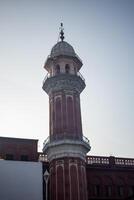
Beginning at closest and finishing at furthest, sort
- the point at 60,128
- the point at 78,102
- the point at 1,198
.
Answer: the point at 1,198 < the point at 60,128 < the point at 78,102

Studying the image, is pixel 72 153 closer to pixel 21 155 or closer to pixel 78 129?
pixel 78 129

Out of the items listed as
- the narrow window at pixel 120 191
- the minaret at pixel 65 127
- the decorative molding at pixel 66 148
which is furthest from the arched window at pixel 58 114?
the narrow window at pixel 120 191

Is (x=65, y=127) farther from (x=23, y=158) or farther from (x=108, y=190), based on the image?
(x=108, y=190)

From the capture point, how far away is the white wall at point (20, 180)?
36.2 metres

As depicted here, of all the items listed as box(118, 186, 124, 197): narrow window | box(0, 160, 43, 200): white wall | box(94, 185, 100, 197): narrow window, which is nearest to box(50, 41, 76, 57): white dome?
box(0, 160, 43, 200): white wall

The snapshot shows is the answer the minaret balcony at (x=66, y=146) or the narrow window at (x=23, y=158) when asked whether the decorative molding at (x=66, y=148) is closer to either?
the minaret balcony at (x=66, y=146)

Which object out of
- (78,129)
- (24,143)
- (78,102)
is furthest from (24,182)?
(78,102)

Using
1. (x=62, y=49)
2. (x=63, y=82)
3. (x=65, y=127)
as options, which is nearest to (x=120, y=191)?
(x=65, y=127)

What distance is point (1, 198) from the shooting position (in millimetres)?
35469

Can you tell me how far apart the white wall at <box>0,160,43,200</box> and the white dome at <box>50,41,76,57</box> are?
14791 mm

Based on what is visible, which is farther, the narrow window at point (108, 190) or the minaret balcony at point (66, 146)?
the narrow window at point (108, 190)

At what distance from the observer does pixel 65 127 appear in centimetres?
3881

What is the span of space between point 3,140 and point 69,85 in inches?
420

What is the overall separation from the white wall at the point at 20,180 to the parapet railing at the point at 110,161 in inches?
310
